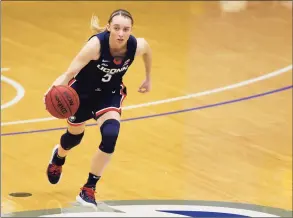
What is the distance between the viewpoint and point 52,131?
14.4 metres

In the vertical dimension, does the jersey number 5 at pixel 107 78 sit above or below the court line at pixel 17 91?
below

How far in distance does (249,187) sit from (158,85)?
398 cm

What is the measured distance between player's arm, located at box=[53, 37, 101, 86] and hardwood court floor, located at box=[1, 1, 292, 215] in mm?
3132

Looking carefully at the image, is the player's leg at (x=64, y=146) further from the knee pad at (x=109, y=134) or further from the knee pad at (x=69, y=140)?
the knee pad at (x=109, y=134)

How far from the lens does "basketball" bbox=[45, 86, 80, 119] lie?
346 inches

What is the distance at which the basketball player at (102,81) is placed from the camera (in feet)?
30.4

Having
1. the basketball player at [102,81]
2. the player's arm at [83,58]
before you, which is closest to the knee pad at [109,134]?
the basketball player at [102,81]

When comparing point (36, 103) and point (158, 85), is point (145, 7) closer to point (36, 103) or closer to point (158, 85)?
point (158, 85)

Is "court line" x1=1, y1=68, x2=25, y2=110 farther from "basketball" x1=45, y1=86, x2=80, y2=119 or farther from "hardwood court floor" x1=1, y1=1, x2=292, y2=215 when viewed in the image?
"basketball" x1=45, y1=86, x2=80, y2=119

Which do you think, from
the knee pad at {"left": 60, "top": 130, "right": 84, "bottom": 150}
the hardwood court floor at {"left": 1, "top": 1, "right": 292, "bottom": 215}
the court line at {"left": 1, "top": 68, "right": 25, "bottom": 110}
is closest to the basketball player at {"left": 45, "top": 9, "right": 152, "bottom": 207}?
the knee pad at {"left": 60, "top": 130, "right": 84, "bottom": 150}

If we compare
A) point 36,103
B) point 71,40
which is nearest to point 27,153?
point 36,103

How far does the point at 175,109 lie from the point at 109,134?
5.80 m

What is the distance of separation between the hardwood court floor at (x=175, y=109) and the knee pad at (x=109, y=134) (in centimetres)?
248

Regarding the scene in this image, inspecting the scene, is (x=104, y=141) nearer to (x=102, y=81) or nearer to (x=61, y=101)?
(x=102, y=81)
